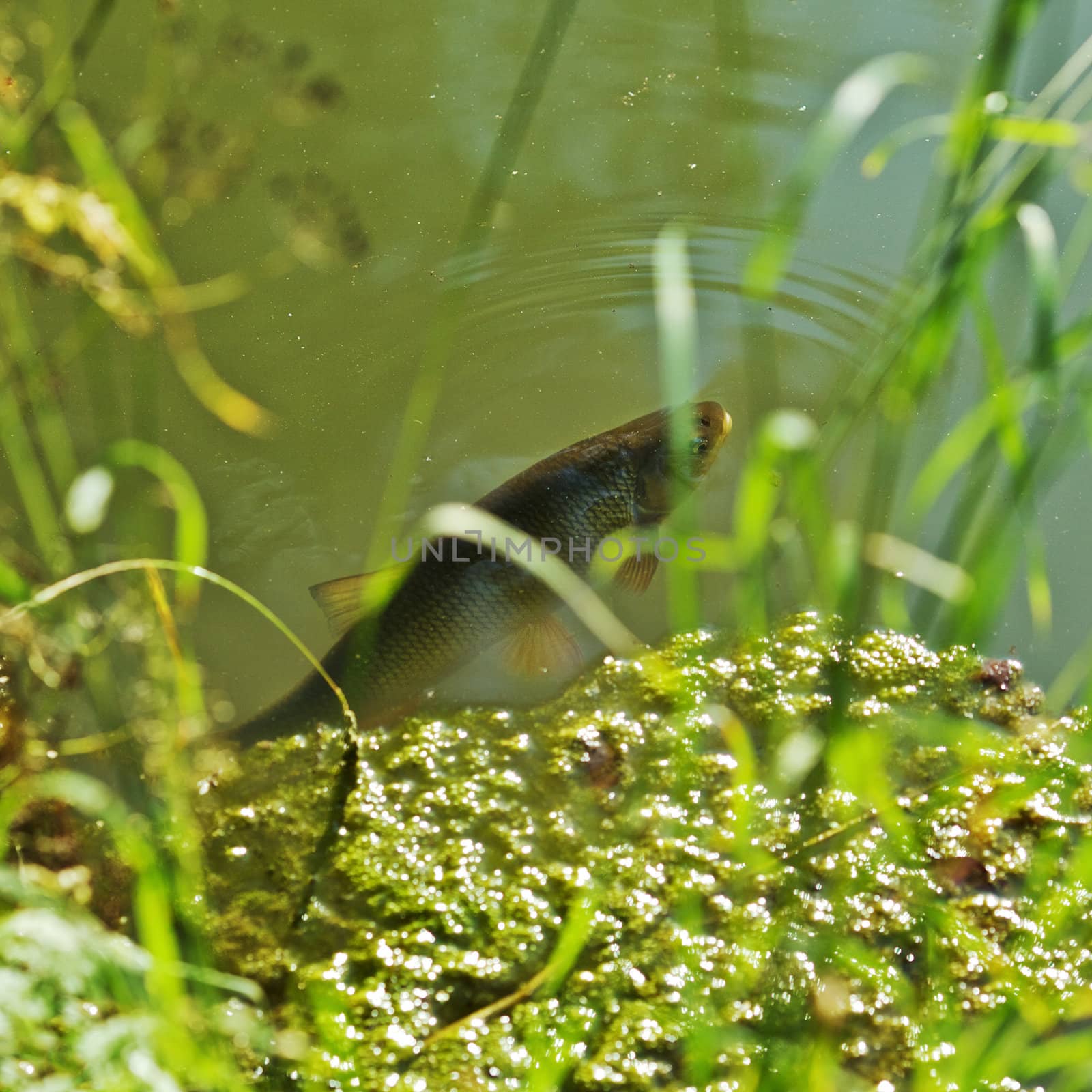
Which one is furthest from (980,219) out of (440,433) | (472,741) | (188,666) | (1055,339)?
(440,433)

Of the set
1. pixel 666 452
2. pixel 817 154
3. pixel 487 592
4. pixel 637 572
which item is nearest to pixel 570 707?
pixel 487 592

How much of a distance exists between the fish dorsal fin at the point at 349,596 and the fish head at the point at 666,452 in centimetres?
74

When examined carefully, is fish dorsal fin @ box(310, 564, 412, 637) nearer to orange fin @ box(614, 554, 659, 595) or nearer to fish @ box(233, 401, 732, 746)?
fish @ box(233, 401, 732, 746)

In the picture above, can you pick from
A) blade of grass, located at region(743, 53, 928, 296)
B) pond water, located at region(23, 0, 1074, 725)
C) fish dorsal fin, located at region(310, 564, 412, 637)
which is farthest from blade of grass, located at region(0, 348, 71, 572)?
blade of grass, located at region(743, 53, 928, 296)

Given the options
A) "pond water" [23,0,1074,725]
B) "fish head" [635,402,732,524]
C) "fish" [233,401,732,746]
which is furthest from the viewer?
"pond water" [23,0,1074,725]

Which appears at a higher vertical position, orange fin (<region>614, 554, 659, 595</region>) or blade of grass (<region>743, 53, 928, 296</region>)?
orange fin (<region>614, 554, 659, 595</region>)

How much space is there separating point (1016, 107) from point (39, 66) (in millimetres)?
3752

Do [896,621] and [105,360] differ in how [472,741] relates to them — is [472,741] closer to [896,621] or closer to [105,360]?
[896,621]

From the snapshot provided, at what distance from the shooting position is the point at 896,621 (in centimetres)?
166

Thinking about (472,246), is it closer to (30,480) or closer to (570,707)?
(30,480)

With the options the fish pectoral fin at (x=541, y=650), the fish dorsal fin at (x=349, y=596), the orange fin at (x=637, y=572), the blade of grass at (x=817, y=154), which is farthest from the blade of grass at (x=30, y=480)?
the blade of grass at (x=817, y=154)

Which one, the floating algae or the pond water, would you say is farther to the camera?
the pond water

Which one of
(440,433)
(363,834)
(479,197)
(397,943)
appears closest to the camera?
(397,943)

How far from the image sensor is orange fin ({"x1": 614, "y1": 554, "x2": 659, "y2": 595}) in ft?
9.54
